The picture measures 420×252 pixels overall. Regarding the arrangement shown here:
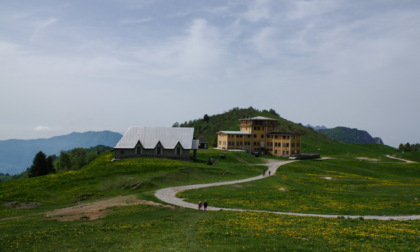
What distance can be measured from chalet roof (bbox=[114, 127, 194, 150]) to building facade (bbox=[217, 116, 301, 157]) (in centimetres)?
3154

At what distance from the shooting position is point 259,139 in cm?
12300

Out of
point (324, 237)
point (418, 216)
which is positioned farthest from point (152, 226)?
point (418, 216)

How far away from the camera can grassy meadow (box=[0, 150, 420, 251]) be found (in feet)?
73.3

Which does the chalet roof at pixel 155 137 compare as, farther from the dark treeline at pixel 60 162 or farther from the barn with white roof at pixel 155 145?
the dark treeline at pixel 60 162

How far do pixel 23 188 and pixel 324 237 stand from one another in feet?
167

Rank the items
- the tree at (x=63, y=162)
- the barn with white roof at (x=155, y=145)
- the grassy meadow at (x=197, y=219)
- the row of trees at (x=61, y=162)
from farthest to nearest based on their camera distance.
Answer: the tree at (x=63, y=162)
the row of trees at (x=61, y=162)
the barn with white roof at (x=155, y=145)
the grassy meadow at (x=197, y=219)

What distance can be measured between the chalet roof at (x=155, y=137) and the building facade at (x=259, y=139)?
31.5 m

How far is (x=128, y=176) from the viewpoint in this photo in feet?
198

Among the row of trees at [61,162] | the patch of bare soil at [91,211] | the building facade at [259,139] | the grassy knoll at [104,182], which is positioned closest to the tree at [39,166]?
the row of trees at [61,162]

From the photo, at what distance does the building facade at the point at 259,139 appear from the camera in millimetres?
117750

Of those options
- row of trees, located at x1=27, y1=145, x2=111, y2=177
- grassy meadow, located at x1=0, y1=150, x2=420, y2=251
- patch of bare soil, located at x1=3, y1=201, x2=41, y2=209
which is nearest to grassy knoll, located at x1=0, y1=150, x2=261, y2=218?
grassy meadow, located at x1=0, y1=150, x2=420, y2=251

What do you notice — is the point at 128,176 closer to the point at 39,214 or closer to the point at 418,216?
the point at 39,214

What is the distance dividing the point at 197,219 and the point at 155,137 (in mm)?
60718

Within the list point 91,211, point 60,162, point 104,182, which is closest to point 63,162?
point 60,162
